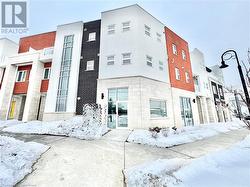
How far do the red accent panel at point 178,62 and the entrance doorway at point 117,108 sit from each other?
6.67m

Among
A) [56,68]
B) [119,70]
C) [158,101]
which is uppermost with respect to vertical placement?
[56,68]

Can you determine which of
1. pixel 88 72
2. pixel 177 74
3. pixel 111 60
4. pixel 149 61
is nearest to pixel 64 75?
pixel 88 72

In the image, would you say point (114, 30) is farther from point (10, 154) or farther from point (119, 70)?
point (10, 154)

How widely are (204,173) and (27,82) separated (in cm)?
2041

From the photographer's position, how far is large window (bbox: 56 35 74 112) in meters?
14.4

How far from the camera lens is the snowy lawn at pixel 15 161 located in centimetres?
337

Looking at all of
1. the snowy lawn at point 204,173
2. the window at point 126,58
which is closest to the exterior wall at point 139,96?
the window at point 126,58

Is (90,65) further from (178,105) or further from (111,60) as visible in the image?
(178,105)

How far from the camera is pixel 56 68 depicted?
15.6 metres

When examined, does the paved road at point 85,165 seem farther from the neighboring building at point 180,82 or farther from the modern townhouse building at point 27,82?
the modern townhouse building at point 27,82

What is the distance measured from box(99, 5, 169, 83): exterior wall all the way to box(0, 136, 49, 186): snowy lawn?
951 cm

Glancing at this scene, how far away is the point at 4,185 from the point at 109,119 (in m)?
9.60

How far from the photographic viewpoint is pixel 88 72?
569 inches

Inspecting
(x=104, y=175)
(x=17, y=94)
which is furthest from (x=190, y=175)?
(x=17, y=94)
